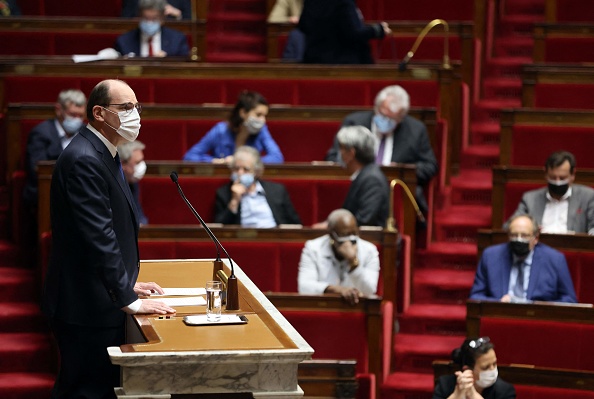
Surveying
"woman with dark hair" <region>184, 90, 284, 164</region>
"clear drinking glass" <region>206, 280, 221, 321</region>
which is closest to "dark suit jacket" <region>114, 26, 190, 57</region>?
"woman with dark hair" <region>184, 90, 284, 164</region>

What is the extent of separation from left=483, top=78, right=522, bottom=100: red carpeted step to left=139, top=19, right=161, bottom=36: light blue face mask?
871 millimetres

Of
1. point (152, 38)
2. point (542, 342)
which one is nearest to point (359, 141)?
point (542, 342)

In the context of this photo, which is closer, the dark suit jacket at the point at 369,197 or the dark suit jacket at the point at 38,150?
the dark suit jacket at the point at 369,197

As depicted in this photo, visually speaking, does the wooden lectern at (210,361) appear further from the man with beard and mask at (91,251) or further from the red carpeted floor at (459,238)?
the red carpeted floor at (459,238)

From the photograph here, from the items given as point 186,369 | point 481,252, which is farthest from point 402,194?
point 186,369

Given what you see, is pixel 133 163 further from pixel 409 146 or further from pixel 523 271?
pixel 523 271

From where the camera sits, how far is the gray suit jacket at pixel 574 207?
7.75 ft

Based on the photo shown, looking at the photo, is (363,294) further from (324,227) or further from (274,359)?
(274,359)

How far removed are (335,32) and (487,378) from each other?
47.5 inches

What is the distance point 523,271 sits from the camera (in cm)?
221

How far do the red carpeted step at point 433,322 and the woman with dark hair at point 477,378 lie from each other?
0.47m

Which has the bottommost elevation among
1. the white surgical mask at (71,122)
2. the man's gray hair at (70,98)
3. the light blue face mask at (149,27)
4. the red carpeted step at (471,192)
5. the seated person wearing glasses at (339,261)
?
the seated person wearing glasses at (339,261)

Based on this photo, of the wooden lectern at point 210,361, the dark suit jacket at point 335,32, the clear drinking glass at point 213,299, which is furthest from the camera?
the dark suit jacket at point 335,32

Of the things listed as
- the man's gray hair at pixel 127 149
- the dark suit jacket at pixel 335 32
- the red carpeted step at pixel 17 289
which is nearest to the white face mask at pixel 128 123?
the man's gray hair at pixel 127 149
